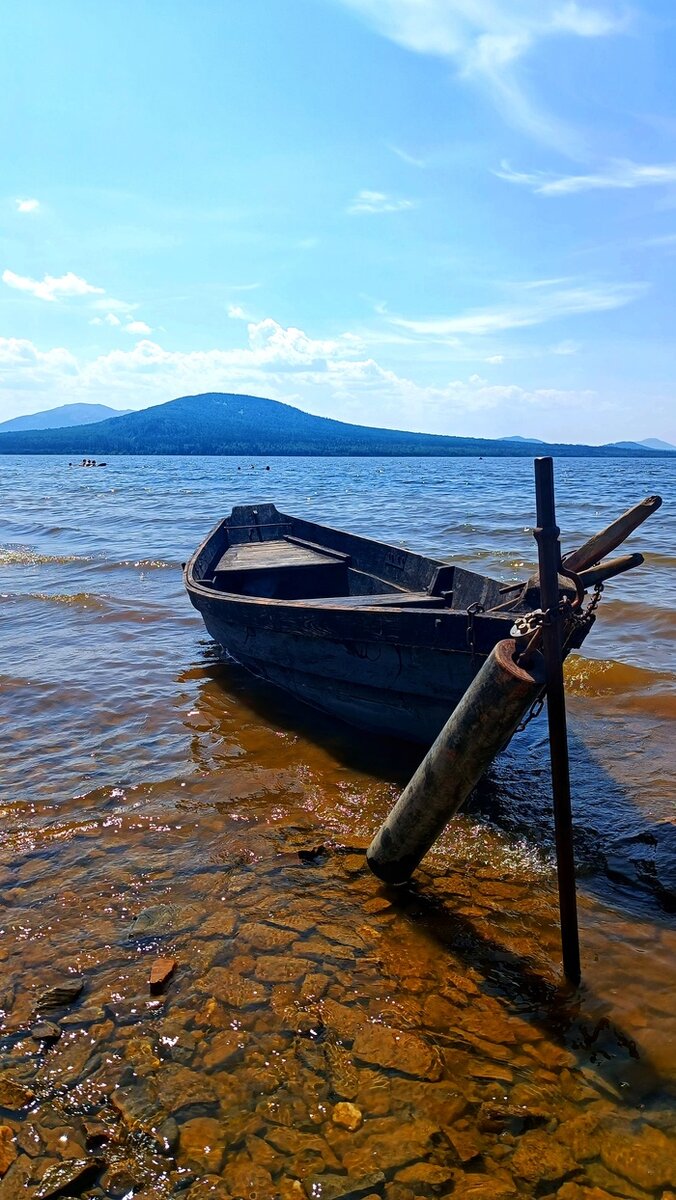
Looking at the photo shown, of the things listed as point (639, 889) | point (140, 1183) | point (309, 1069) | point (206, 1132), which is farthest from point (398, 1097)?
point (639, 889)

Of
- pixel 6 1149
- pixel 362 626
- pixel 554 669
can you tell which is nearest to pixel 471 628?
pixel 362 626

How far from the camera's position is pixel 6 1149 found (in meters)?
3.14

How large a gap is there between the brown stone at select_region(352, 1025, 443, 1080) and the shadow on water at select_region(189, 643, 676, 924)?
1996 mm

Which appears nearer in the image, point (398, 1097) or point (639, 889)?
point (398, 1097)

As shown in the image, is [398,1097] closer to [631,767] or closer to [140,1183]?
[140,1183]

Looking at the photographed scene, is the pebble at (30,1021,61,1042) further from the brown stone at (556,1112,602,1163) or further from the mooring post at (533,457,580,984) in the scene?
the mooring post at (533,457,580,984)

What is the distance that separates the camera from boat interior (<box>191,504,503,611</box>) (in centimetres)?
848

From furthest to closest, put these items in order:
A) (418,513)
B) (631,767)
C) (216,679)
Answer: (418,513) < (216,679) < (631,767)

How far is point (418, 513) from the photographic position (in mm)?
33281

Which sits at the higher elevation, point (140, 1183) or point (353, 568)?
point (353, 568)

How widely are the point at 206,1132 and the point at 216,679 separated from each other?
7.19m

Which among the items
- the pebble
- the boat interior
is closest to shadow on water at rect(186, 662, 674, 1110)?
the boat interior

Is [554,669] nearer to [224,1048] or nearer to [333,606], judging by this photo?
[224,1048]

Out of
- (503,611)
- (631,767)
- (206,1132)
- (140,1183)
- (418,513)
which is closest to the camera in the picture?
(140,1183)
